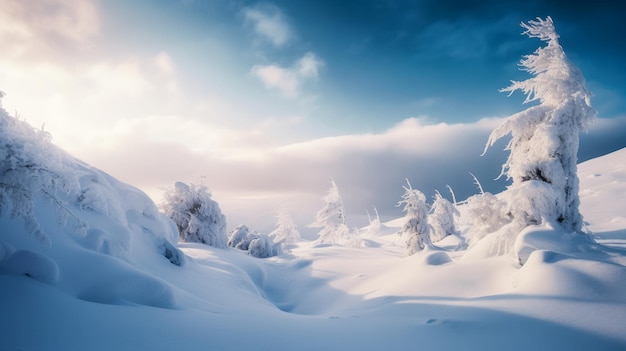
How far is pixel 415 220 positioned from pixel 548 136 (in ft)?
41.5

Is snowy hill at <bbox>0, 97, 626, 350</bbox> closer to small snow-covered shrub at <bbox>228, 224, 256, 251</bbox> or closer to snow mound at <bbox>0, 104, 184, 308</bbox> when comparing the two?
snow mound at <bbox>0, 104, 184, 308</bbox>

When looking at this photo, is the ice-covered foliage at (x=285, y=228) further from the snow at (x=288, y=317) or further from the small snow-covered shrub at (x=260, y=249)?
the snow at (x=288, y=317)

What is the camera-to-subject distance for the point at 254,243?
27094 mm

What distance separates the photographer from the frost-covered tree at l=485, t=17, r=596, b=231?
10969 millimetres

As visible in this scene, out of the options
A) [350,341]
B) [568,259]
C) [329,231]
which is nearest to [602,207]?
[329,231]

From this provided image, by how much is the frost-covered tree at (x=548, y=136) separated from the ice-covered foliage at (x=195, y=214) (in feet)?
70.8

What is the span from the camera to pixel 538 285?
22.6ft

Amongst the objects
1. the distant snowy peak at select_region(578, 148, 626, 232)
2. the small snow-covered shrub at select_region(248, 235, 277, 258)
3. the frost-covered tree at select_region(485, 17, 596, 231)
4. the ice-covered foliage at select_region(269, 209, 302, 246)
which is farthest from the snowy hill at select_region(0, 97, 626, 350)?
the ice-covered foliage at select_region(269, 209, 302, 246)

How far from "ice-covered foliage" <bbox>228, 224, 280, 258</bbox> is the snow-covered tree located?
12.7 meters

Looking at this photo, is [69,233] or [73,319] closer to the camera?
[73,319]

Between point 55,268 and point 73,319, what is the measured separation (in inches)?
60.4

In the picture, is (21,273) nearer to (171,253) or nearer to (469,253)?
(171,253)

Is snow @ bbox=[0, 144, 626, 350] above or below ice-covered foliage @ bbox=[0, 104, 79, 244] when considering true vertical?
below

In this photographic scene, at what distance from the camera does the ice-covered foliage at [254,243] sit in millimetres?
26953
